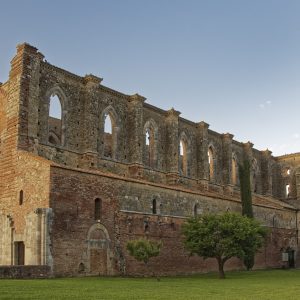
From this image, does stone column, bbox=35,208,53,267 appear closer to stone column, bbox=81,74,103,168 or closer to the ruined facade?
the ruined facade

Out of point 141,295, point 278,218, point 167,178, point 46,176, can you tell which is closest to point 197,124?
point 167,178

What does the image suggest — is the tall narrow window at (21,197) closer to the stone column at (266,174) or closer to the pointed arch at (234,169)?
the pointed arch at (234,169)

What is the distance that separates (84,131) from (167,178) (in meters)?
9.10

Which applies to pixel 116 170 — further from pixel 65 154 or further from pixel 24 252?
pixel 24 252

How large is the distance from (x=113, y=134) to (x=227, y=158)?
15.4 m

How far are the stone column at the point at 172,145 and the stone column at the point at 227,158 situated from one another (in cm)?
857

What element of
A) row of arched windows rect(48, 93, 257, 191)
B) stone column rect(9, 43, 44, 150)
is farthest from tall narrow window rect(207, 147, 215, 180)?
stone column rect(9, 43, 44, 150)

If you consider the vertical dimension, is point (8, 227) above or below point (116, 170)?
below

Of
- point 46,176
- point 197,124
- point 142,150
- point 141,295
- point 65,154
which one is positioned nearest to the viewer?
point 141,295

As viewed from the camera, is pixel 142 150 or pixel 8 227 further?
pixel 142 150

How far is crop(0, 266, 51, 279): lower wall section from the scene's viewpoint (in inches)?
805

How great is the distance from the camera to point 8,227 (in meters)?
26.1

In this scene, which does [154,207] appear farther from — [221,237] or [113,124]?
[113,124]

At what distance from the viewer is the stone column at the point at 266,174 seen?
5378 centimetres
